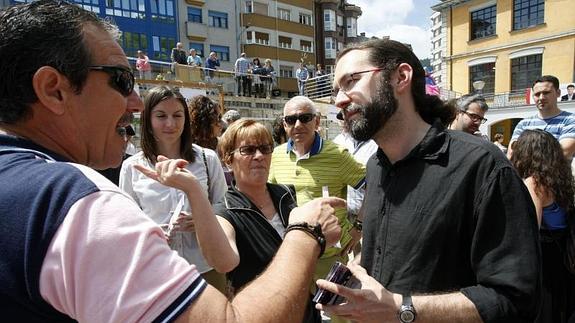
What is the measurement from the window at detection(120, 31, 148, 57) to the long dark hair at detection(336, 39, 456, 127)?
→ 33.2m

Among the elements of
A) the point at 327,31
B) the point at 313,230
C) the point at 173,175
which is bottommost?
the point at 313,230

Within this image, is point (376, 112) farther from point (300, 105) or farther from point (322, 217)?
point (300, 105)

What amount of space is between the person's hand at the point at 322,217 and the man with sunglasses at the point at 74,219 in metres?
0.24

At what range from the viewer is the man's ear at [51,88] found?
1.05m

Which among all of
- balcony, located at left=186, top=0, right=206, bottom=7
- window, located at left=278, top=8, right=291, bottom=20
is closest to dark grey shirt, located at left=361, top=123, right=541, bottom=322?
balcony, located at left=186, top=0, right=206, bottom=7

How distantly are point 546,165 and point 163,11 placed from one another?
3631cm

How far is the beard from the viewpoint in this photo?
6.37 feet

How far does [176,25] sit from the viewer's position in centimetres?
3488

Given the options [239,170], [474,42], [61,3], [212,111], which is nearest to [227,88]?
[212,111]

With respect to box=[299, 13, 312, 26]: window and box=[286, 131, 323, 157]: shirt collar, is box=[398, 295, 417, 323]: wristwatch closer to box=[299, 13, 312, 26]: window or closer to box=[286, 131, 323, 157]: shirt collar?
box=[286, 131, 323, 157]: shirt collar

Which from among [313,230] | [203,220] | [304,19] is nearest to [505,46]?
[304,19]

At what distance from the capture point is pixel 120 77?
4.09 ft

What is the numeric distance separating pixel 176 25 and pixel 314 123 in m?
34.7

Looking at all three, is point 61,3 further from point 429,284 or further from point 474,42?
point 474,42
